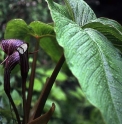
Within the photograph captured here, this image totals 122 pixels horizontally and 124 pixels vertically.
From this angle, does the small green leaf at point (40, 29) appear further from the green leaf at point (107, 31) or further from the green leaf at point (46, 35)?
the green leaf at point (107, 31)

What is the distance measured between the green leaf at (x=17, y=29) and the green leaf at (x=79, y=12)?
0.20 m

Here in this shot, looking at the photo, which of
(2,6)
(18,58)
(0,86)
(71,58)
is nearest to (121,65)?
(71,58)

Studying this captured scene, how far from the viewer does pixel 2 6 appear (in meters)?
1.83

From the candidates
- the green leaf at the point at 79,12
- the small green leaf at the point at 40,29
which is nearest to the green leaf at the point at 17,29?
the small green leaf at the point at 40,29

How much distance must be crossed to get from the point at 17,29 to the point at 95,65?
1.71ft

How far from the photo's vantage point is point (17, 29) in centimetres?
123

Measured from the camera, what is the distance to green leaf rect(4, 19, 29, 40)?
1.17 m

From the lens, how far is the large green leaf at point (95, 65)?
28.7 inches

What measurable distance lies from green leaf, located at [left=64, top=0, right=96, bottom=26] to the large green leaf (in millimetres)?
158

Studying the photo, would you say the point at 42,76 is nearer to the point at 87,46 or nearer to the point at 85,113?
the point at 87,46

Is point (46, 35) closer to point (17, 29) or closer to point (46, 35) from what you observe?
point (46, 35)

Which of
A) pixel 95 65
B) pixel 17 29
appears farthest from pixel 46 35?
pixel 95 65

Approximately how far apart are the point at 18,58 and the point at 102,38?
27cm

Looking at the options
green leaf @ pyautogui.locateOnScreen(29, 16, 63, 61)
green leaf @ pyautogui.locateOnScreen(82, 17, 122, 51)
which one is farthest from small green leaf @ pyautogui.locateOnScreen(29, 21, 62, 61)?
green leaf @ pyautogui.locateOnScreen(82, 17, 122, 51)
